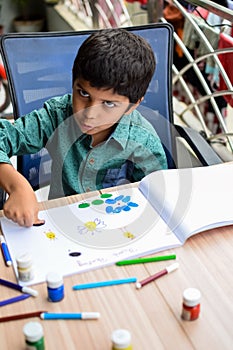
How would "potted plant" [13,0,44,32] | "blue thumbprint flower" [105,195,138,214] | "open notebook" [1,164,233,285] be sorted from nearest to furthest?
"open notebook" [1,164,233,285], "blue thumbprint flower" [105,195,138,214], "potted plant" [13,0,44,32]

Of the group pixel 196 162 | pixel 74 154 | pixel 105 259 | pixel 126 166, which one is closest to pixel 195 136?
pixel 196 162

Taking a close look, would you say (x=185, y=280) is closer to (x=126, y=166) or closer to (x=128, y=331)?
(x=128, y=331)

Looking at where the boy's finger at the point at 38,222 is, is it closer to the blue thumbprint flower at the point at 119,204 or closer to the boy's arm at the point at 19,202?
the boy's arm at the point at 19,202

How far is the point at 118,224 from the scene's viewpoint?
3.11 feet

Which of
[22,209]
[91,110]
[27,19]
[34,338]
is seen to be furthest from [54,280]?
[27,19]

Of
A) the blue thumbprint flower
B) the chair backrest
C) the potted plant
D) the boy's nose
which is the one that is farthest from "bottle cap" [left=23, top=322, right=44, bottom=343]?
the potted plant

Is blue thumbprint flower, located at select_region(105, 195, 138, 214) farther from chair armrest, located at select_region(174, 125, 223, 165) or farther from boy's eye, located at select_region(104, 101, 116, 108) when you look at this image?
chair armrest, located at select_region(174, 125, 223, 165)

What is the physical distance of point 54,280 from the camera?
77 cm

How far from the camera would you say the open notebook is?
873mm

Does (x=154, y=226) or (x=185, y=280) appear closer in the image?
(x=185, y=280)

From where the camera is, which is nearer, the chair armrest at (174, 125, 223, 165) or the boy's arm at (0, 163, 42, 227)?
the boy's arm at (0, 163, 42, 227)

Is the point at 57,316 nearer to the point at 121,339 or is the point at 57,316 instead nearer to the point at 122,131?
the point at 121,339

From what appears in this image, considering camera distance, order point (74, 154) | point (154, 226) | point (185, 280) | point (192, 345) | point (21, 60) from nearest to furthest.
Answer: point (192, 345), point (185, 280), point (154, 226), point (74, 154), point (21, 60)

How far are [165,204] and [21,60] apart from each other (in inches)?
25.6
